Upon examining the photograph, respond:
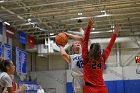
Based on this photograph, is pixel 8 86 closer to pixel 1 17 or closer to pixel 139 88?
pixel 1 17

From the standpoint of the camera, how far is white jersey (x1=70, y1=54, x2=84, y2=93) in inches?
151

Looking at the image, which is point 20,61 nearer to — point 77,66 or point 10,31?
point 10,31

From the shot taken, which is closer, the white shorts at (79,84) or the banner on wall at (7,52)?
the white shorts at (79,84)

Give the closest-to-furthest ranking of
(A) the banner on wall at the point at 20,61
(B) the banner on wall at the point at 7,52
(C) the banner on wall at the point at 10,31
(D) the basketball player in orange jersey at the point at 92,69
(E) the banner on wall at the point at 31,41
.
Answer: (D) the basketball player in orange jersey at the point at 92,69, (B) the banner on wall at the point at 7,52, (A) the banner on wall at the point at 20,61, (C) the banner on wall at the point at 10,31, (E) the banner on wall at the point at 31,41

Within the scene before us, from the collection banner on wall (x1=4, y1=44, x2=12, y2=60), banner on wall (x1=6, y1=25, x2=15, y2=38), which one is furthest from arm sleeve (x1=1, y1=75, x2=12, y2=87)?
banner on wall (x1=6, y1=25, x2=15, y2=38)

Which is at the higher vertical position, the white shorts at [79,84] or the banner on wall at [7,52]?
the white shorts at [79,84]

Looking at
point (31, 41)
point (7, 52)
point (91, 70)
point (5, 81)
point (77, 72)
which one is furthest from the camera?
point (31, 41)

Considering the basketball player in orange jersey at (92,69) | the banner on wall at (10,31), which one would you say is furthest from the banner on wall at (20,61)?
the basketball player in orange jersey at (92,69)

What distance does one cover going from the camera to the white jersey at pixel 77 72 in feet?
12.6

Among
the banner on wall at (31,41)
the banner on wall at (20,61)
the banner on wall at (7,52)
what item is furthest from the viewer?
the banner on wall at (31,41)

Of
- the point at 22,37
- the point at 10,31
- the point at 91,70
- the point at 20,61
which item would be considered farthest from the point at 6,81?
the point at 22,37

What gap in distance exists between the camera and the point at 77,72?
393cm

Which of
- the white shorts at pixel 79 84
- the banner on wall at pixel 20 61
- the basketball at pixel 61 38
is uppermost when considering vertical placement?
the basketball at pixel 61 38

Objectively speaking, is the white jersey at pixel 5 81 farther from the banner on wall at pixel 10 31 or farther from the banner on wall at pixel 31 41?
the banner on wall at pixel 31 41
